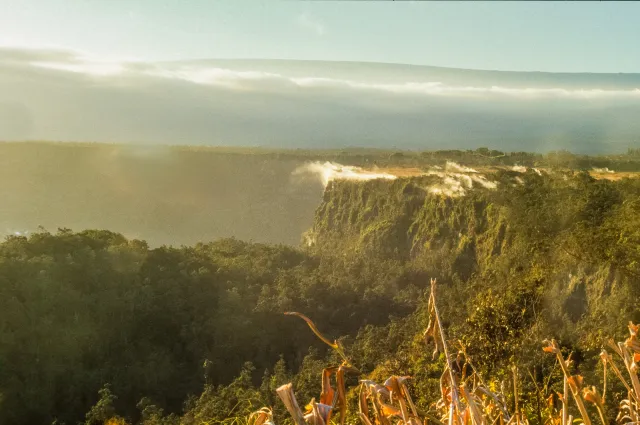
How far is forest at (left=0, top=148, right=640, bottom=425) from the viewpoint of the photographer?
8.44 metres

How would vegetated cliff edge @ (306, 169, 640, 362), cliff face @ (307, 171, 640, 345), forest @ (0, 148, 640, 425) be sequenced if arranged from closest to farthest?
vegetated cliff edge @ (306, 169, 640, 362)
forest @ (0, 148, 640, 425)
cliff face @ (307, 171, 640, 345)

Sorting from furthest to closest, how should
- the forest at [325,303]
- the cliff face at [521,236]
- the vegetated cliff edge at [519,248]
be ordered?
the cliff face at [521,236], the forest at [325,303], the vegetated cliff edge at [519,248]

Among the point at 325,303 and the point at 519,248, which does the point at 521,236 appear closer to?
the point at 519,248

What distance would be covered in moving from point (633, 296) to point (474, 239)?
7343 mm

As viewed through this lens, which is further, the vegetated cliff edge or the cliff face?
the cliff face

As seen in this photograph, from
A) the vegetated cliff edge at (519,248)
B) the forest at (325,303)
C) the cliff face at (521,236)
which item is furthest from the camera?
the cliff face at (521,236)

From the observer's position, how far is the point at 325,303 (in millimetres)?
15234

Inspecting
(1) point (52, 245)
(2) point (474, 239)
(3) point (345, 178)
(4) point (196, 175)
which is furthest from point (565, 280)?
(4) point (196, 175)

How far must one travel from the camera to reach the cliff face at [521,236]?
890cm

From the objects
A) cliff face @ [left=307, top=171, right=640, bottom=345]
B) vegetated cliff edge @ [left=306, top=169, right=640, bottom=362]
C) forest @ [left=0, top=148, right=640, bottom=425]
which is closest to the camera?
vegetated cliff edge @ [left=306, top=169, right=640, bottom=362]

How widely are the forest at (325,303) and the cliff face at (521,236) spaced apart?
0.04m

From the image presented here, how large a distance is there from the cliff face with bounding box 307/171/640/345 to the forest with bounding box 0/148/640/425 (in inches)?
1.6

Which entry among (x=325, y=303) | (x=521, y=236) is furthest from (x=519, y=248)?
(x=325, y=303)

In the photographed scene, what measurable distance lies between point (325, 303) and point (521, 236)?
550 cm
